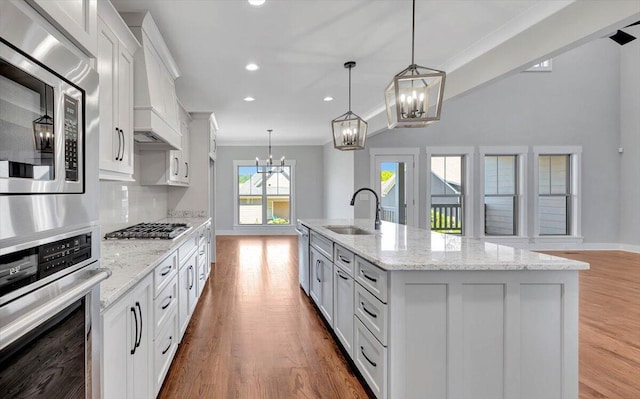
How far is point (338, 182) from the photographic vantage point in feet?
26.8

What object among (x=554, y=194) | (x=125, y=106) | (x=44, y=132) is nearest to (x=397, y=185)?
(x=554, y=194)

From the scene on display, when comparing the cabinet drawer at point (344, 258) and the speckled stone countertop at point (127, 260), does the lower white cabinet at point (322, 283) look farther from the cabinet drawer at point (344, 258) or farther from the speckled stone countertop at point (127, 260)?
the speckled stone countertop at point (127, 260)

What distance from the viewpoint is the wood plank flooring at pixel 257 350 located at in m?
2.19

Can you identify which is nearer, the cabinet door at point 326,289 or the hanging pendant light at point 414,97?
the hanging pendant light at point 414,97

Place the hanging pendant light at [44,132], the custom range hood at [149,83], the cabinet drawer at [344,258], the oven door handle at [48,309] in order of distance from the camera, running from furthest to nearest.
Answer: the custom range hood at [149,83] < the cabinet drawer at [344,258] < the hanging pendant light at [44,132] < the oven door handle at [48,309]

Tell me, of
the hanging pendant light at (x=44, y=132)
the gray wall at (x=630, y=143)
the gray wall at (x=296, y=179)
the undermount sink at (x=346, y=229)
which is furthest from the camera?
the gray wall at (x=296, y=179)

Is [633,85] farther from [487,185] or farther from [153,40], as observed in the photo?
[153,40]

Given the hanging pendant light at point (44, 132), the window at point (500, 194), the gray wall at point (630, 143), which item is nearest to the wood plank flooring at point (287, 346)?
the hanging pendant light at point (44, 132)

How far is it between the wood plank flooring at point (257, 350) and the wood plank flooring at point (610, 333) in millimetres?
A: 1659

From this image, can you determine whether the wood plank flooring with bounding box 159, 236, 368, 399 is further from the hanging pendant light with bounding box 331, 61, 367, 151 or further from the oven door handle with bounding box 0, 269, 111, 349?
the hanging pendant light with bounding box 331, 61, 367, 151

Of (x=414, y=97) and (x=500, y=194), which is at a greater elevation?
(x=414, y=97)

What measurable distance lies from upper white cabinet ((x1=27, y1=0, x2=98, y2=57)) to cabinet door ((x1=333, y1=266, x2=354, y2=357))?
6.35ft

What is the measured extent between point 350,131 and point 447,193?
4.66 metres

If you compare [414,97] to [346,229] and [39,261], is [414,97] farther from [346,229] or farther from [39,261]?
[39,261]
